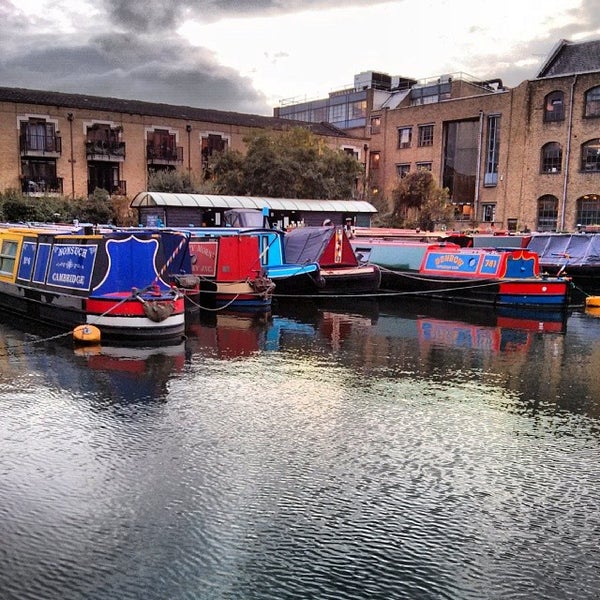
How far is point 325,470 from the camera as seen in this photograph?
653 cm

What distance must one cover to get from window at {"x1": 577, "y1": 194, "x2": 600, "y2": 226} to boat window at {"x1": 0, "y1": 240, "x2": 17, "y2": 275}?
1254 inches

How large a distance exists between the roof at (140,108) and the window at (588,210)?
1750cm

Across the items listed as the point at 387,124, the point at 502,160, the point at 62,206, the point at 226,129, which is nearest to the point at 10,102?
the point at 62,206

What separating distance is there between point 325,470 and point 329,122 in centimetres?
5071

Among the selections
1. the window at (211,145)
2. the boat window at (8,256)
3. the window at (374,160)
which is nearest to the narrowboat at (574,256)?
the boat window at (8,256)

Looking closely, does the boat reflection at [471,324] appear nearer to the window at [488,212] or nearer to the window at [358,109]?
the window at [488,212]

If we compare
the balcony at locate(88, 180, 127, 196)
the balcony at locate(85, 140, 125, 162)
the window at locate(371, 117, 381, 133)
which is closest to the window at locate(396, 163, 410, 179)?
the window at locate(371, 117, 381, 133)

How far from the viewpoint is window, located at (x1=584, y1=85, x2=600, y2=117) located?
37625 millimetres

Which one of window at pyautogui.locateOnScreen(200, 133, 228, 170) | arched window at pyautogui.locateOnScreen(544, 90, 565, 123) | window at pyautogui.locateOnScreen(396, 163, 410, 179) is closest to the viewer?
arched window at pyautogui.locateOnScreen(544, 90, 565, 123)

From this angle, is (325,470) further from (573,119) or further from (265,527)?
(573,119)

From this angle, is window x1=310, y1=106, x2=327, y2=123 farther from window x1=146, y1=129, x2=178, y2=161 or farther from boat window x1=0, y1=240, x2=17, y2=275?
boat window x1=0, y1=240, x2=17, y2=275

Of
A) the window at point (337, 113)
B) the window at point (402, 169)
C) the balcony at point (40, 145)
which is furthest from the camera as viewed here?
the window at point (337, 113)

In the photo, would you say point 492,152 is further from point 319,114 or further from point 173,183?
point 173,183

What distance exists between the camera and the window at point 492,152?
42.7m
